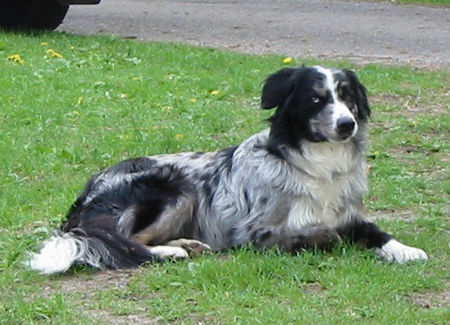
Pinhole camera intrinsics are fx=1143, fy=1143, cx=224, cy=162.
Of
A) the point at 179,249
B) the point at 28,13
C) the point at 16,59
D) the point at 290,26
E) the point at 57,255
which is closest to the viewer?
the point at 57,255

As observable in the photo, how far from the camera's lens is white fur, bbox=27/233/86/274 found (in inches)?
263

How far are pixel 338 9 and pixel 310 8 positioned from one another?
540 mm

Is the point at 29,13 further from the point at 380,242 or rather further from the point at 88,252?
the point at 380,242

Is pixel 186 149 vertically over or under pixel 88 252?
under

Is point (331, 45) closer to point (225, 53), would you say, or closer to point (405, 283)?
point (225, 53)

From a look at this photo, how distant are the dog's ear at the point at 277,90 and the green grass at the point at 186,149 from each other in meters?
0.95

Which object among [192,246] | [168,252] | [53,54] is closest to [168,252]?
[168,252]

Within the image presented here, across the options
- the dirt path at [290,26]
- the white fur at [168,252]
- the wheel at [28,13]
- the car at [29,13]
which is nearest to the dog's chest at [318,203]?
the white fur at [168,252]

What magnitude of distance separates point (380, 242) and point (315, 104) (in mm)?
964

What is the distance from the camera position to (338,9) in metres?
21.8

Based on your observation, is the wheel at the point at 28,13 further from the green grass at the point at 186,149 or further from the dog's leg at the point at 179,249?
the dog's leg at the point at 179,249

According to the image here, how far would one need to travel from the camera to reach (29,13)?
16.4 m

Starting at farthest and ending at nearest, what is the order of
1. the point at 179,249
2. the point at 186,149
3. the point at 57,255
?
the point at 186,149
the point at 179,249
the point at 57,255

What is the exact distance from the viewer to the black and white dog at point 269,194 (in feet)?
23.3
